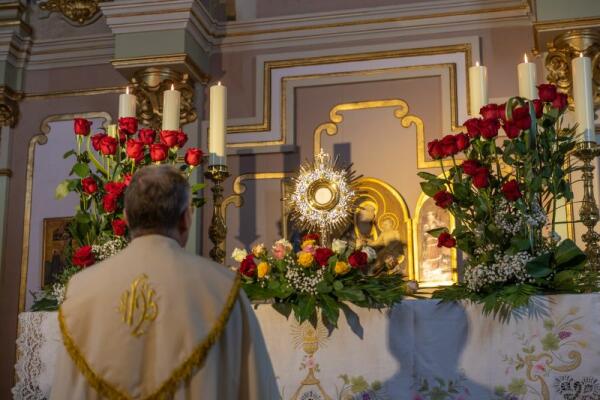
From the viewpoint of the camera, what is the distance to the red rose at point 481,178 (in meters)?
2.99

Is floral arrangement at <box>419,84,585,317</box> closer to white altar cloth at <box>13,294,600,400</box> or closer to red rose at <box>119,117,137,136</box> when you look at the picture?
white altar cloth at <box>13,294,600,400</box>

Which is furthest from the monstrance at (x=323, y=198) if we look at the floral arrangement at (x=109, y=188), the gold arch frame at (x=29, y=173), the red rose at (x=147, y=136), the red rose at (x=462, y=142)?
the gold arch frame at (x=29, y=173)

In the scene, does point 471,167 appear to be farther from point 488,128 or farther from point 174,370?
point 174,370

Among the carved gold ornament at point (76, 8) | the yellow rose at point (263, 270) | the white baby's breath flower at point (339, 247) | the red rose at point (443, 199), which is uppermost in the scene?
the carved gold ornament at point (76, 8)

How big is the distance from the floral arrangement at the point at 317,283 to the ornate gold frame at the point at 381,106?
1379 mm

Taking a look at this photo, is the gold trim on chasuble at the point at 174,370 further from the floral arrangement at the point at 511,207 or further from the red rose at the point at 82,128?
the red rose at the point at 82,128

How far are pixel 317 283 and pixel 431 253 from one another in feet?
4.51

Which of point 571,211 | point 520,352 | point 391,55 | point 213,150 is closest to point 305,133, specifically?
Result: point 391,55

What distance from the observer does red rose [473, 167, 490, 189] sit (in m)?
2.99

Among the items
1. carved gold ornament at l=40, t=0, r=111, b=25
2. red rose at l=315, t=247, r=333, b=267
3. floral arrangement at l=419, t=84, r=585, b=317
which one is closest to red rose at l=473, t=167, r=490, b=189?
floral arrangement at l=419, t=84, r=585, b=317

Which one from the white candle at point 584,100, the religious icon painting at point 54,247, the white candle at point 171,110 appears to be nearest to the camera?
the white candle at point 584,100

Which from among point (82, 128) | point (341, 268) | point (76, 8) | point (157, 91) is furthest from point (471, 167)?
point (76, 8)

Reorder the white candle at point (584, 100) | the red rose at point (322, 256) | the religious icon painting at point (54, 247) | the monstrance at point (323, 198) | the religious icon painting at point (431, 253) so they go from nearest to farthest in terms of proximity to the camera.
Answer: the red rose at point (322, 256) < the white candle at point (584, 100) < the monstrance at point (323, 198) < the religious icon painting at point (431, 253) < the religious icon painting at point (54, 247)

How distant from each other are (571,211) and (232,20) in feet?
6.80
